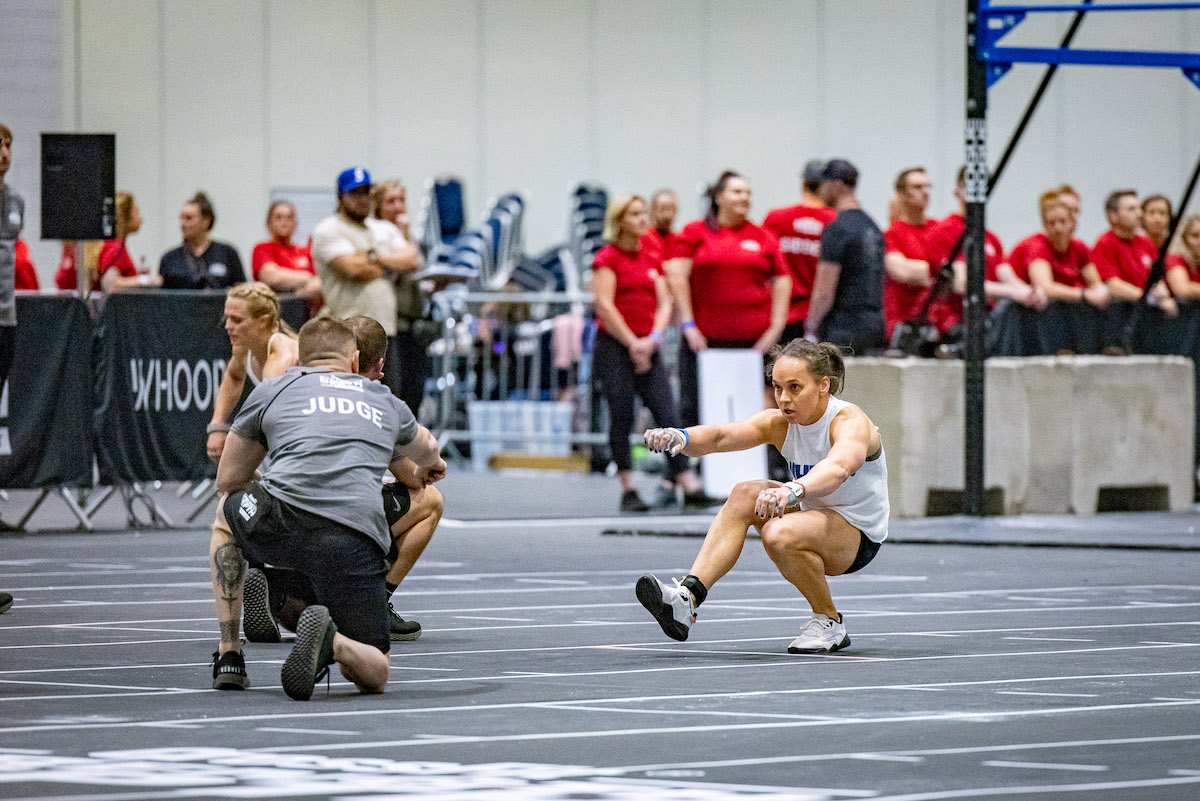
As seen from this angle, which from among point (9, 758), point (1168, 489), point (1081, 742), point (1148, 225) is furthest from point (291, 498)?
point (1148, 225)

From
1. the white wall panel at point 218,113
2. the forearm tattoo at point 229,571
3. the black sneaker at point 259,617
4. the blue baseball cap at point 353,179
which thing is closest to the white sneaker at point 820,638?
the black sneaker at point 259,617

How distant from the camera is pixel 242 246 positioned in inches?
859

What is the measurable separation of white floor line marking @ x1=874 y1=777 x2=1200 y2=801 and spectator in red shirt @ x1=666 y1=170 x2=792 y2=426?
8798 millimetres

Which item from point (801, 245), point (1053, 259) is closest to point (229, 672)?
point (801, 245)

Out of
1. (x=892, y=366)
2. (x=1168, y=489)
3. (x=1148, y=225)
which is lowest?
(x=1168, y=489)

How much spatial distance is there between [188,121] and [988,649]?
15999 millimetres

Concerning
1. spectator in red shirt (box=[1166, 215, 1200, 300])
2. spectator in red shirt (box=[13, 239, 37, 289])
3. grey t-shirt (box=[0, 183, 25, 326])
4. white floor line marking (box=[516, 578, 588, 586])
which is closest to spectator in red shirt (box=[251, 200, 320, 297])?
spectator in red shirt (box=[13, 239, 37, 289])

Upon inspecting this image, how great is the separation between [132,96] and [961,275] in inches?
425

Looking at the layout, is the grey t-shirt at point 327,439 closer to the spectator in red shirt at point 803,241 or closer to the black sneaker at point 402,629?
the black sneaker at point 402,629

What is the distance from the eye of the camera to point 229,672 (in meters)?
6.22

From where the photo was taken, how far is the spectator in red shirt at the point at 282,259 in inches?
561

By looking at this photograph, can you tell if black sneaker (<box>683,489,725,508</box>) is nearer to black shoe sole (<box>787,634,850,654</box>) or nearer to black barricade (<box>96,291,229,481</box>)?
black barricade (<box>96,291,229,481</box>)

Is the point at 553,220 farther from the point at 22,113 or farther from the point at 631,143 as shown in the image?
the point at 22,113

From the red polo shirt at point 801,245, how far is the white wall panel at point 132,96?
30.0 ft
